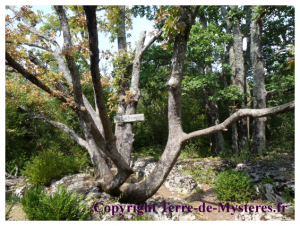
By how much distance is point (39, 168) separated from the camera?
596 cm

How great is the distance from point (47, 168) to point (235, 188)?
554 cm

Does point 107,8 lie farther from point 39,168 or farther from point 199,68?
point 39,168

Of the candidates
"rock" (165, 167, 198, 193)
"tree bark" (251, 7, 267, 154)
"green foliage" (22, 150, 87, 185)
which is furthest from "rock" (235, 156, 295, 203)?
"green foliage" (22, 150, 87, 185)

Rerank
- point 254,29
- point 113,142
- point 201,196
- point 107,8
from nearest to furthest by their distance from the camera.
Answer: point 113,142 → point 201,196 → point 107,8 → point 254,29

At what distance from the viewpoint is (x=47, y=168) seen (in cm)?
603

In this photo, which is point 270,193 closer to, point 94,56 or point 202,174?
point 202,174

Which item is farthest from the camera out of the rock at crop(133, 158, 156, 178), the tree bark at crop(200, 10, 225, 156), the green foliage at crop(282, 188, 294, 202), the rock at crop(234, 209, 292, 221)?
the tree bark at crop(200, 10, 225, 156)

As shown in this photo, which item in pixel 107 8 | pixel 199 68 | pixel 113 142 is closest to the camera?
pixel 113 142

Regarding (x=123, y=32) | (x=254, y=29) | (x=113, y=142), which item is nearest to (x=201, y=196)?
(x=113, y=142)

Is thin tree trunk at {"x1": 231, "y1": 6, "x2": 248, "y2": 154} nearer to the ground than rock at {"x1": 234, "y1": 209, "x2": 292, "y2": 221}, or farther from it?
farther from it

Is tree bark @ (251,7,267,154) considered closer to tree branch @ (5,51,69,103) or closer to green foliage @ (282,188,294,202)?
green foliage @ (282,188,294,202)

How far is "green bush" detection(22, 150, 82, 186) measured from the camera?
19.2 feet

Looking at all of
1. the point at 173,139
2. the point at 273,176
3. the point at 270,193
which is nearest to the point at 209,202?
the point at 270,193

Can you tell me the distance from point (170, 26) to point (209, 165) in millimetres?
4569
